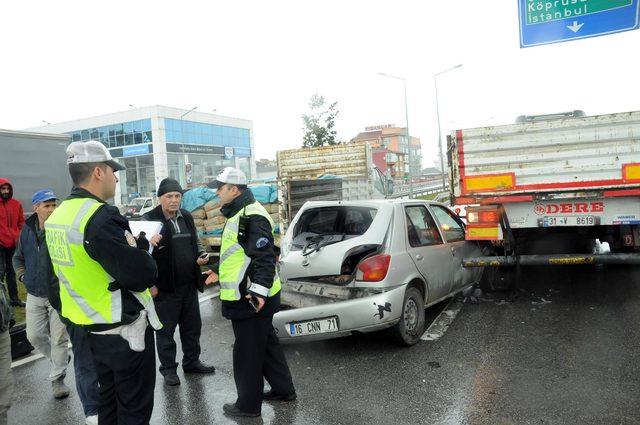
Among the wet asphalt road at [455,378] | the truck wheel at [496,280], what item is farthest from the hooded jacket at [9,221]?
the truck wheel at [496,280]

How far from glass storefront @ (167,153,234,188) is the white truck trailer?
140ft

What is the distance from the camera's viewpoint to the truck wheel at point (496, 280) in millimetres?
7117

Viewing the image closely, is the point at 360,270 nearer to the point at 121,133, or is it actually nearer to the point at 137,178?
the point at 137,178

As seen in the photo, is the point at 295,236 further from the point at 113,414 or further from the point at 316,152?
the point at 316,152

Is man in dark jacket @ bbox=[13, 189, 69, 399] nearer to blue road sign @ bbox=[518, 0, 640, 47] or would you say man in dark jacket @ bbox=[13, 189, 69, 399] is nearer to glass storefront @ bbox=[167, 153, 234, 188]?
blue road sign @ bbox=[518, 0, 640, 47]

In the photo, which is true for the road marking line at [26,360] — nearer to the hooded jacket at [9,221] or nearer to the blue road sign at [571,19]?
the hooded jacket at [9,221]

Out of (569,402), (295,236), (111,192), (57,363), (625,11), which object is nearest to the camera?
(111,192)

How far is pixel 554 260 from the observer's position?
611cm

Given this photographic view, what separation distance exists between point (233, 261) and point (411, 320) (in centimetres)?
223

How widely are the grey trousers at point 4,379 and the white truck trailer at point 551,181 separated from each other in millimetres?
4880

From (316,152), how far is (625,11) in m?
8.97

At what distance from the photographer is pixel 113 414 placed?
281 cm

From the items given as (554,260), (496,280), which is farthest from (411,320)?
(496,280)

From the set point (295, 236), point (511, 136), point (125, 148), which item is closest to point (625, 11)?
point (511, 136)
